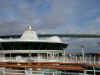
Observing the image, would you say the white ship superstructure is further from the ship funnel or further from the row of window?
the ship funnel

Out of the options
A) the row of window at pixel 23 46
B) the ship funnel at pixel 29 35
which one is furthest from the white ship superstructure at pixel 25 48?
the ship funnel at pixel 29 35

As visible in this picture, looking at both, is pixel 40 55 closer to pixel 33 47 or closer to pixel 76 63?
pixel 33 47

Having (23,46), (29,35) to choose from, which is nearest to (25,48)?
(23,46)

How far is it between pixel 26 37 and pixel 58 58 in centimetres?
920

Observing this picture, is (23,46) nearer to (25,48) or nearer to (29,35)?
(25,48)

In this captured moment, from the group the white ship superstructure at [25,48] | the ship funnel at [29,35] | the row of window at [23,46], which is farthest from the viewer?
the ship funnel at [29,35]

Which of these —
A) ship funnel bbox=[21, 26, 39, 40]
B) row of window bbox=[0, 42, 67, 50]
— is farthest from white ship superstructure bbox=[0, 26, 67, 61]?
ship funnel bbox=[21, 26, 39, 40]

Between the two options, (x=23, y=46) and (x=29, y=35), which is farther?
(x=29, y=35)

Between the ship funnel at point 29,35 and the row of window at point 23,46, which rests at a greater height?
the ship funnel at point 29,35

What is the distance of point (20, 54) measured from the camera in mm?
24812

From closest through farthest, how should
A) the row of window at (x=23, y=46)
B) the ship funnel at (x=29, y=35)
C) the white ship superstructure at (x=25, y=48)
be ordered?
the white ship superstructure at (x=25, y=48), the row of window at (x=23, y=46), the ship funnel at (x=29, y=35)

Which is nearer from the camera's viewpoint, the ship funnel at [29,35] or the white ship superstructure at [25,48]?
the white ship superstructure at [25,48]

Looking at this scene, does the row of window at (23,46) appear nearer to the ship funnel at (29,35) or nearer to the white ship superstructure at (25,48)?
the white ship superstructure at (25,48)

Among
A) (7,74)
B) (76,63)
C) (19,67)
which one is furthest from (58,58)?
(7,74)
